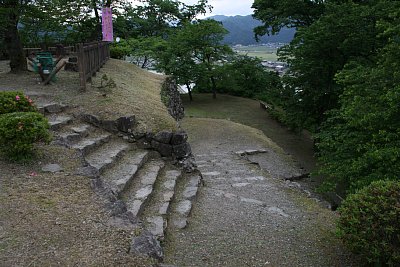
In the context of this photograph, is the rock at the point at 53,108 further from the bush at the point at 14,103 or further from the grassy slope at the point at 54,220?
the grassy slope at the point at 54,220

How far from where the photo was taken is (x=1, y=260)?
11.9 ft

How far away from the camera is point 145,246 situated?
4.09 m

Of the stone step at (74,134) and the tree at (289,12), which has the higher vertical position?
the tree at (289,12)

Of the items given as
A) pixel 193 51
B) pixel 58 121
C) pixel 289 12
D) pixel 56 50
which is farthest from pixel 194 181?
pixel 193 51

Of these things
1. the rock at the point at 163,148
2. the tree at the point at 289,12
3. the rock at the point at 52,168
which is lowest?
the rock at the point at 163,148

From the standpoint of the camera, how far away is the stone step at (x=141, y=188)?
580 cm

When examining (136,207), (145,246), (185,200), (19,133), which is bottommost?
(185,200)

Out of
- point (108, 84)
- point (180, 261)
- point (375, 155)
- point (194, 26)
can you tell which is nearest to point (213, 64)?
point (194, 26)

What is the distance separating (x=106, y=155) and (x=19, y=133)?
1.99m

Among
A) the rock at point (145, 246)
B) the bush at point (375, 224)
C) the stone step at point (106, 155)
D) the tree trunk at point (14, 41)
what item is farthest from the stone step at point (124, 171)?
the tree trunk at point (14, 41)

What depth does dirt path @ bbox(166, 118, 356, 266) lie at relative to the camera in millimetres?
5090

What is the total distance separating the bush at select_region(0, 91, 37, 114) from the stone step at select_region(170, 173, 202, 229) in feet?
11.5

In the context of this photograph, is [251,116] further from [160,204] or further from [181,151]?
[160,204]

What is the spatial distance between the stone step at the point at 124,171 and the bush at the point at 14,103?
205 cm
